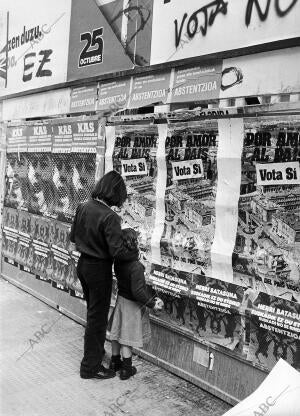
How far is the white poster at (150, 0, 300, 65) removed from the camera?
3.68m

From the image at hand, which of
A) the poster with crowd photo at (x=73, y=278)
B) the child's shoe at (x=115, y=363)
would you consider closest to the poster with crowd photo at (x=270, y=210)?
the child's shoe at (x=115, y=363)

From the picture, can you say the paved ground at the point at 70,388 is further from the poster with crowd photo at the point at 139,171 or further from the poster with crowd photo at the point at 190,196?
the poster with crowd photo at the point at 139,171

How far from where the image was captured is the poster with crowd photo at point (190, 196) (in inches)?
159

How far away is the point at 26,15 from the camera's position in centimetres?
762

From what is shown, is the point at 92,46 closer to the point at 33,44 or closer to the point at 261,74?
the point at 33,44

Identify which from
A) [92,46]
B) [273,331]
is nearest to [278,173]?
[273,331]

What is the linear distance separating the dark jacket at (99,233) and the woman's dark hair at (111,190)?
72mm

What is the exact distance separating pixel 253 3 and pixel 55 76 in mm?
3629

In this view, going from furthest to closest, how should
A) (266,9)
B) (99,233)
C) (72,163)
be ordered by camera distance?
(72,163)
(99,233)
(266,9)

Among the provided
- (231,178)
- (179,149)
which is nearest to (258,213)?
(231,178)

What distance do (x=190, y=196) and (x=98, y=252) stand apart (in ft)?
3.14

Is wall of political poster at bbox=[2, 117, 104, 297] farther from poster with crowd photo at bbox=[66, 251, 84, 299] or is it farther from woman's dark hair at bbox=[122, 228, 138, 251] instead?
woman's dark hair at bbox=[122, 228, 138, 251]

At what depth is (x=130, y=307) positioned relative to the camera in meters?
4.24

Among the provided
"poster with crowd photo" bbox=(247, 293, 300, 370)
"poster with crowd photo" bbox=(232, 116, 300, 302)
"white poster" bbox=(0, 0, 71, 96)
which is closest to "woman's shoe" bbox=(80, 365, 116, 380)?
"poster with crowd photo" bbox=(247, 293, 300, 370)
